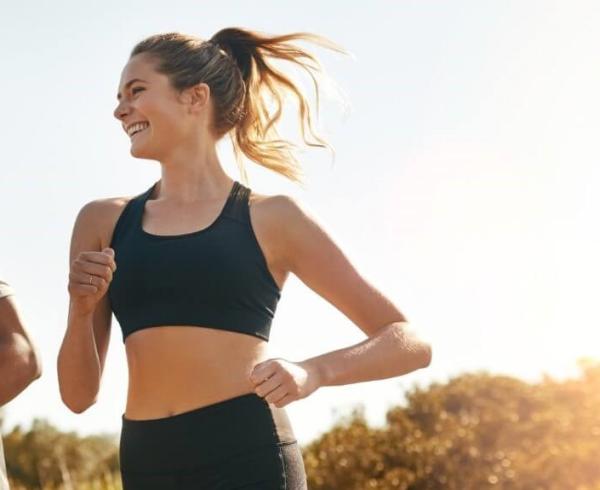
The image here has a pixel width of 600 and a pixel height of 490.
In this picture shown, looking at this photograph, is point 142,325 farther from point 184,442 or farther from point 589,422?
point 589,422

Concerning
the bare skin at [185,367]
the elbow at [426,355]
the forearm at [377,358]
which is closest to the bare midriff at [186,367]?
the bare skin at [185,367]

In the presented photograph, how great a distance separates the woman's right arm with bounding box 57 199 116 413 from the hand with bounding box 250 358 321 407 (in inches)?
22.3

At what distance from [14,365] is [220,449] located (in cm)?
64

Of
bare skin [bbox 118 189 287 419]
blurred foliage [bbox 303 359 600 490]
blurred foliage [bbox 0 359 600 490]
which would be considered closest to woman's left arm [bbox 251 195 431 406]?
bare skin [bbox 118 189 287 419]

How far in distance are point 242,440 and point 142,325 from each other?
1.51 feet

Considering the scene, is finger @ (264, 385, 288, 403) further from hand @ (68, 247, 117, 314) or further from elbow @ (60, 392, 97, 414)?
elbow @ (60, 392, 97, 414)

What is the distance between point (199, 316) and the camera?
342 cm

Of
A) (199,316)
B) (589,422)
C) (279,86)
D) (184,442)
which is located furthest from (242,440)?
(589,422)

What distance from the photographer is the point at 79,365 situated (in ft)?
11.4

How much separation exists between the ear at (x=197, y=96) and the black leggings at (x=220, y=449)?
1.03m

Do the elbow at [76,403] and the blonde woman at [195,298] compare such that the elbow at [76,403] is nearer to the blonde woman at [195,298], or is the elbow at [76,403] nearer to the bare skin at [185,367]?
the blonde woman at [195,298]

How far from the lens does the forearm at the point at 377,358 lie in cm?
314

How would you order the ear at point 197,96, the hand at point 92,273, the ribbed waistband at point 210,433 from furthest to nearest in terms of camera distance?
the ear at point 197,96
the ribbed waistband at point 210,433
the hand at point 92,273

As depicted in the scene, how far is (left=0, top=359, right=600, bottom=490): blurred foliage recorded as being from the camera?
15.2 metres
